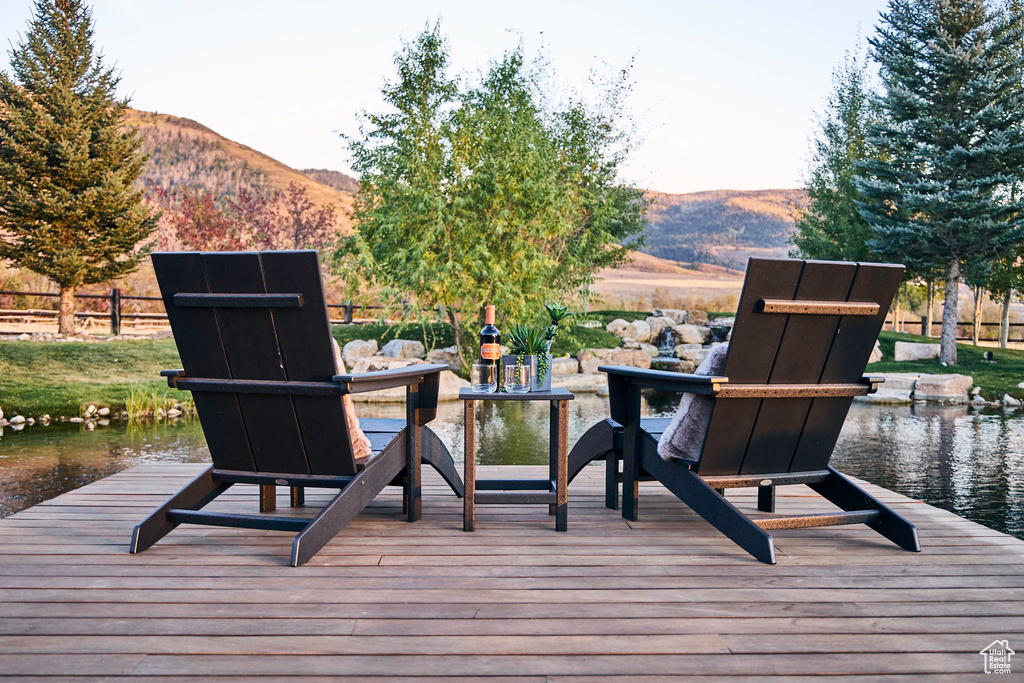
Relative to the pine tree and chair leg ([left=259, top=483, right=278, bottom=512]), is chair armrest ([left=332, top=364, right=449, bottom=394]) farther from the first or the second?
the pine tree

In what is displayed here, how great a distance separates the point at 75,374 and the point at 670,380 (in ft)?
34.6

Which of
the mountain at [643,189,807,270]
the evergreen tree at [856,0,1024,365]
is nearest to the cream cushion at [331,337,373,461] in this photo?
the evergreen tree at [856,0,1024,365]

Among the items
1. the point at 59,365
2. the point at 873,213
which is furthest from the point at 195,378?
the point at 873,213

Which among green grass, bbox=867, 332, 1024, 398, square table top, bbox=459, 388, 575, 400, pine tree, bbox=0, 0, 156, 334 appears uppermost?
pine tree, bbox=0, 0, 156, 334

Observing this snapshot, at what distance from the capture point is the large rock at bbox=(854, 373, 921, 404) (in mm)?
10938

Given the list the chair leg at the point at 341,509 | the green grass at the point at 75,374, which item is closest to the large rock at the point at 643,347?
the green grass at the point at 75,374

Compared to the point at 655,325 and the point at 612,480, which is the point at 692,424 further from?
the point at 655,325

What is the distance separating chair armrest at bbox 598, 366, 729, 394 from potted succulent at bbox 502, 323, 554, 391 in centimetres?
27

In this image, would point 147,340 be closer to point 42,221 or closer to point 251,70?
point 42,221

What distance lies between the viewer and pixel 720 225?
2072 inches

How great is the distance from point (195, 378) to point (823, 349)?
2.20 meters

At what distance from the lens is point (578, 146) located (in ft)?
44.8

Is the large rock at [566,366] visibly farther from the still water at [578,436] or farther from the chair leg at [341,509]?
the chair leg at [341,509]

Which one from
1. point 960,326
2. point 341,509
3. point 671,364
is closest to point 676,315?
point 671,364
